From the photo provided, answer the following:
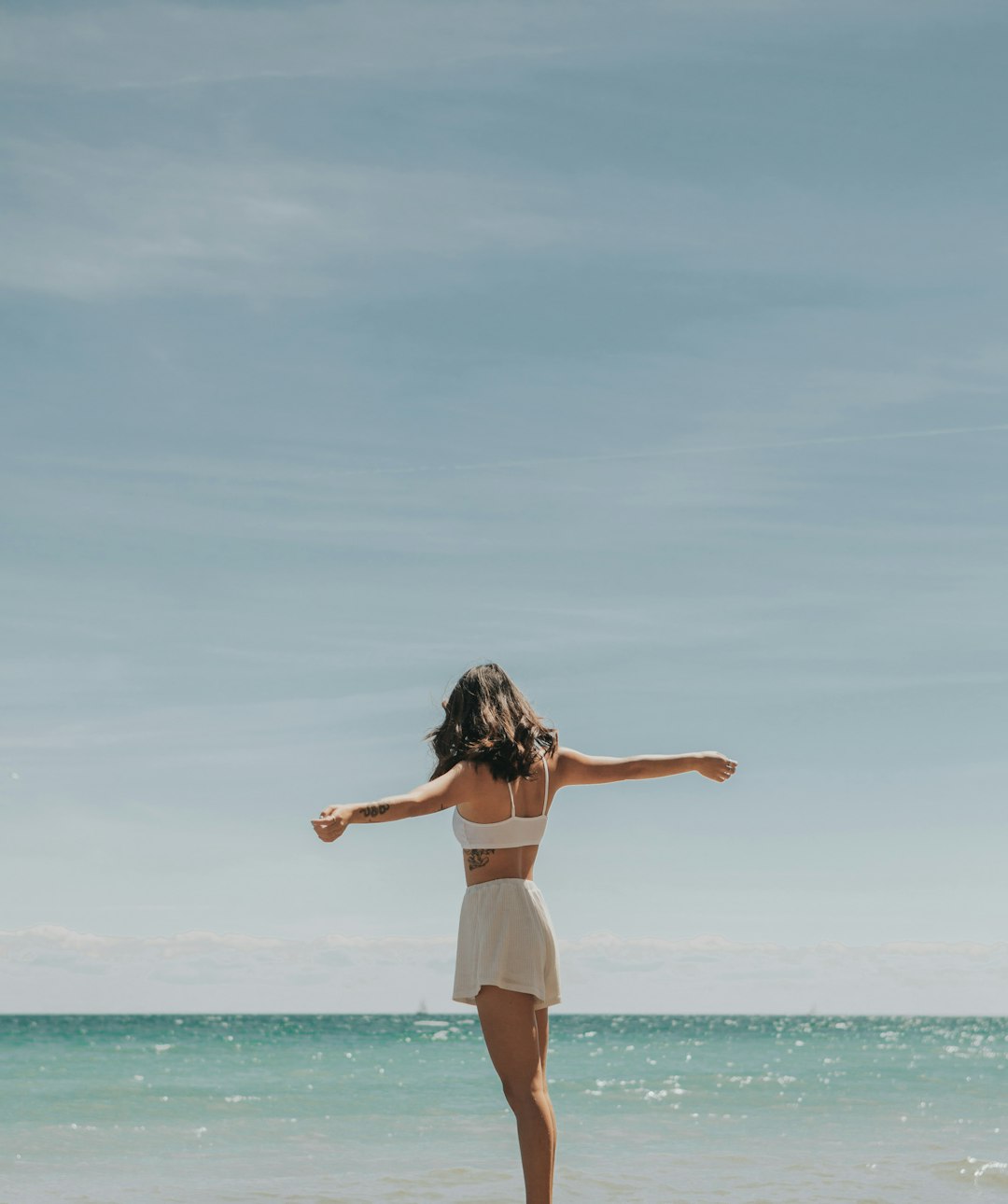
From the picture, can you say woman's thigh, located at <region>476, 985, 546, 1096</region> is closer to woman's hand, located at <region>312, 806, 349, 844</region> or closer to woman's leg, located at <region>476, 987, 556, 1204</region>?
woman's leg, located at <region>476, 987, 556, 1204</region>

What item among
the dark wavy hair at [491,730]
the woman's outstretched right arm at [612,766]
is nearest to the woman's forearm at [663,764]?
the woman's outstretched right arm at [612,766]

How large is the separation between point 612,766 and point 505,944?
0.70m

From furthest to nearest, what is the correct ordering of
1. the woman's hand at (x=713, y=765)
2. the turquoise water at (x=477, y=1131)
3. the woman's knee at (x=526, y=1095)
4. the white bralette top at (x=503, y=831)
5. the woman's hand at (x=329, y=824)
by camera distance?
the turquoise water at (x=477, y=1131), the woman's hand at (x=713, y=765), the white bralette top at (x=503, y=831), the woman's knee at (x=526, y=1095), the woman's hand at (x=329, y=824)

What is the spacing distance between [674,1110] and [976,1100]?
4501mm

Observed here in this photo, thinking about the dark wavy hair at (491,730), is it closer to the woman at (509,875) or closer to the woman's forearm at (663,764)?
the woman at (509,875)

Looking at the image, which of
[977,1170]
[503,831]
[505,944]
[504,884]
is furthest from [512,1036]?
[977,1170]

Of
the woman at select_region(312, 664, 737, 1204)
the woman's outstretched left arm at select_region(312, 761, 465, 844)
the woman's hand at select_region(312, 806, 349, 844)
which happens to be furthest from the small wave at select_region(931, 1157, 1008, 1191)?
the woman's hand at select_region(312, 806, 349, 844)

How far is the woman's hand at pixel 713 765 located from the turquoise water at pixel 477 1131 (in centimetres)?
478

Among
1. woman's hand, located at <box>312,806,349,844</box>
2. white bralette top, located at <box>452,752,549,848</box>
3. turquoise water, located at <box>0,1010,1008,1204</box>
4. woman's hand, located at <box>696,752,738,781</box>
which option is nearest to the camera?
woman's hand, located at <box>312,806,349,844</box>

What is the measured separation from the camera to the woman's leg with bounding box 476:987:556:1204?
4230 millimetres

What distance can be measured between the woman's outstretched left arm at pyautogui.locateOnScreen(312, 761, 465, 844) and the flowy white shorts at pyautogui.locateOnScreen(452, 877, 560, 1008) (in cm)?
43

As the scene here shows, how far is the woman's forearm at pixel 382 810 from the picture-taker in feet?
11.9

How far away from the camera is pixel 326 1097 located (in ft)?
60.5

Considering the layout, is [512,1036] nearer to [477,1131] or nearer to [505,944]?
[505,944]
